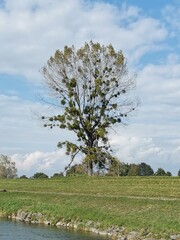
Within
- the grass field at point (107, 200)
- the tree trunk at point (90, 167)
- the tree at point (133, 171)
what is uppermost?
the tree at point (133, 171)

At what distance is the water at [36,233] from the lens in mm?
25938

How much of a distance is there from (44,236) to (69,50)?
31.2 m

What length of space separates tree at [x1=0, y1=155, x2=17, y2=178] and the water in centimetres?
7851

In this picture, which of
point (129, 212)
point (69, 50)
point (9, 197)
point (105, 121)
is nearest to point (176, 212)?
point (129, 212)

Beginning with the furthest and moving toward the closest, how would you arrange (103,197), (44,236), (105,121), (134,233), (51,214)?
(105,121), (103,197), (51,214), (44,236), (134,233)

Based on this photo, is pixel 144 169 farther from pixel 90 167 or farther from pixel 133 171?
pixel 90 167

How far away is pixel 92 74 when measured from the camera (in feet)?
179

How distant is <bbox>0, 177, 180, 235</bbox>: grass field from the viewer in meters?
26.8

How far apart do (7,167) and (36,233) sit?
85006 millimetres

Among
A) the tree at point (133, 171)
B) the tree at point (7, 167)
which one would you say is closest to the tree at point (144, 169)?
the tree at point (133, 171)

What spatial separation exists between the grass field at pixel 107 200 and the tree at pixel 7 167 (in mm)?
60067

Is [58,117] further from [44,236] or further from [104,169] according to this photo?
[44,236]

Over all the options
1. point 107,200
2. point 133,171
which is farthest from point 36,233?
point 133,171

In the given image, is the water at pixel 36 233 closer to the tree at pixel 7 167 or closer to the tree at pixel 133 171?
the tree at pixel 133 171
